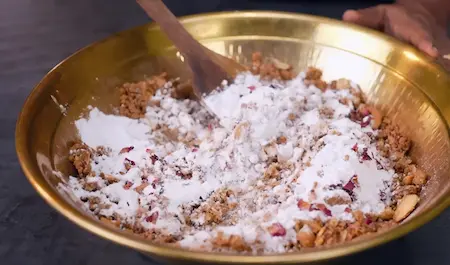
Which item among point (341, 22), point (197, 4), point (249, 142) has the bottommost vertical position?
point (197, 4)

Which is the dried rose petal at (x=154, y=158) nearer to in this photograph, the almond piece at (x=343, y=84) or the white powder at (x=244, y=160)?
the white powder at (x=244, y=160)

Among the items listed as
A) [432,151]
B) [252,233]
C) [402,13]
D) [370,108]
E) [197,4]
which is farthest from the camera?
[197,4]

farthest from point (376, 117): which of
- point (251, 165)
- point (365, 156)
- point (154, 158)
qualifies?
point (154, 158)

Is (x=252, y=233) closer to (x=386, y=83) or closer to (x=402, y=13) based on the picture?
(x=386, y=83)

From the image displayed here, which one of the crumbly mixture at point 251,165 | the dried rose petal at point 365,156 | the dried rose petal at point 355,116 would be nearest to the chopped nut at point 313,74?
the crumbly mixture at point 251,165

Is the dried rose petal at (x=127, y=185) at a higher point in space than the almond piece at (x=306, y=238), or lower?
lower

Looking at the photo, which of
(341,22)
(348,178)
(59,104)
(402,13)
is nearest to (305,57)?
(341,22)
